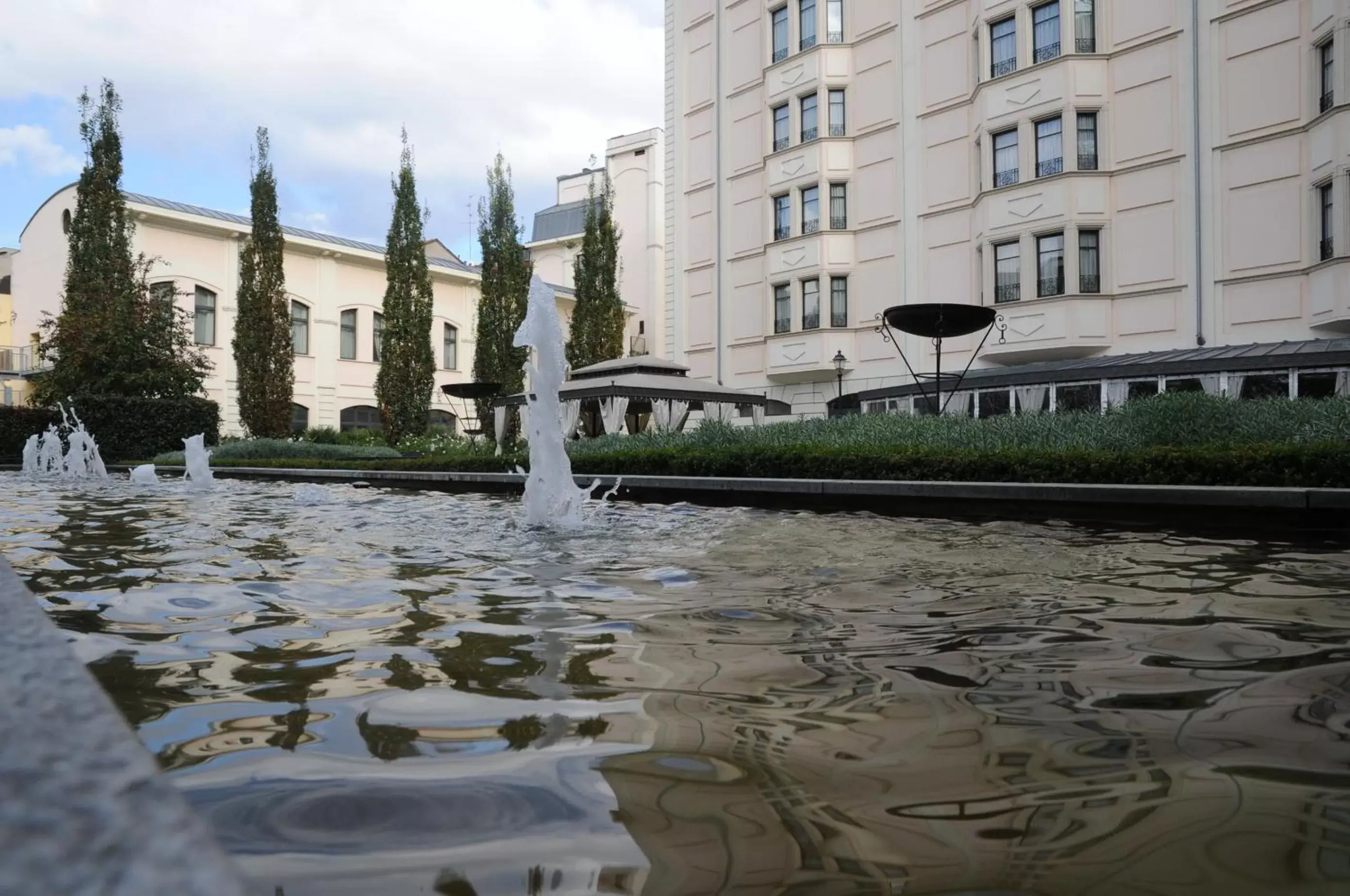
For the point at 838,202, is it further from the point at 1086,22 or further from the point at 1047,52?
the point at 1086,22

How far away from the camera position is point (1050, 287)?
20453 millimetres

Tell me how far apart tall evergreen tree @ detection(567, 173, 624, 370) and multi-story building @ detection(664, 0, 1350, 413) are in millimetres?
2071

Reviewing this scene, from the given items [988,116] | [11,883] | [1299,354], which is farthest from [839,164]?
[11,883]

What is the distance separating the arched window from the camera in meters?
32.7

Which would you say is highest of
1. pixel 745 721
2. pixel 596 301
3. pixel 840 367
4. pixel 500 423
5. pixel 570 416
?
pixel 596 301

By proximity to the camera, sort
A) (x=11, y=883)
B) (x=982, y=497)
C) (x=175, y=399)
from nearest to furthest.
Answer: (x=11, y=883) < (x=982, y=497) < (x=175, y=399)

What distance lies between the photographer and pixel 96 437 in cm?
2420

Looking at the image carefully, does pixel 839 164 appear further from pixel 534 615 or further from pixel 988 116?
pixel 534 615

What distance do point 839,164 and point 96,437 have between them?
2093 centimetres

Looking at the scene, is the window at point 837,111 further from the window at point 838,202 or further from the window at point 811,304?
the window at point 811,304

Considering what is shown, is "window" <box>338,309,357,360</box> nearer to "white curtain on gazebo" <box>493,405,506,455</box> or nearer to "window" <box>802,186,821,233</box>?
"white curtain on gazebo" <box>493,405,506,455</box>

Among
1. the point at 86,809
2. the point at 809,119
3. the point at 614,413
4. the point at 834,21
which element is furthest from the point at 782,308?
the point at 86,809

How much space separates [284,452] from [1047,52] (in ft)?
65.8

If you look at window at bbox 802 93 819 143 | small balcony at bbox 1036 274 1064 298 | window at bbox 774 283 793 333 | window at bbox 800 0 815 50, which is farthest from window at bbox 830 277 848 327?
window at bbox 800 0 815 50
